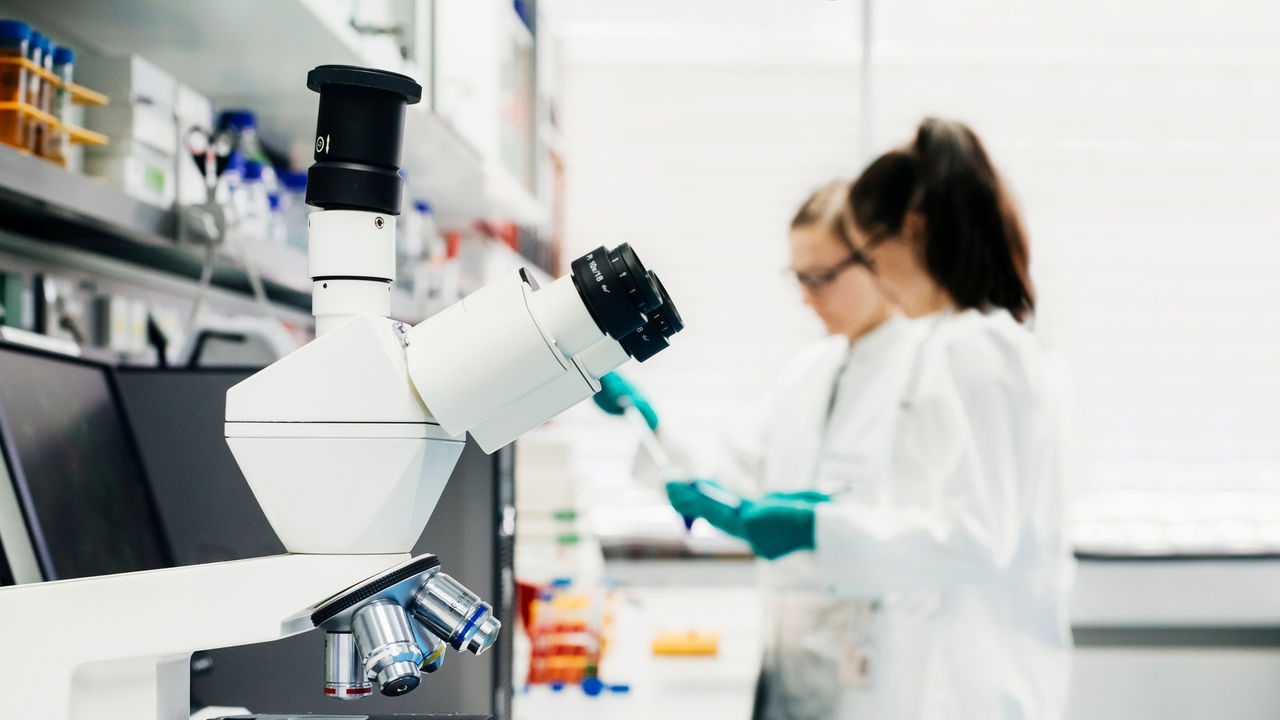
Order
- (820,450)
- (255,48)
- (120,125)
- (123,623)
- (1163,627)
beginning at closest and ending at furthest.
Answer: (123,623), (120,125), (255,48), (820,450), (1163,627)

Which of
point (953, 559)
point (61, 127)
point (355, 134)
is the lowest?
point (953, 559)

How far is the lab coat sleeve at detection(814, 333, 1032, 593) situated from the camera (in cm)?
155

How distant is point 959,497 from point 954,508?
0.7 inches

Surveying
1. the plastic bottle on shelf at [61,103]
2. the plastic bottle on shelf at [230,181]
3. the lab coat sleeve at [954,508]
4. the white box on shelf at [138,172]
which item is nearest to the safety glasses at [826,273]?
the lab coat sleeve at [954,508]

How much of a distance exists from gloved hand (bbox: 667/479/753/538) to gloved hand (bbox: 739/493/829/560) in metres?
0.09

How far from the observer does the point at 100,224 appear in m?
1.05

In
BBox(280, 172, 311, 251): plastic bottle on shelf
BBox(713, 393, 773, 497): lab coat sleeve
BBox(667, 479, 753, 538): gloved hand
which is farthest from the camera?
BBox(713, 393, 773, 497): lab coat sleeve

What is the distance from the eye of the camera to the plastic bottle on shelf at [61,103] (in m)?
0.95

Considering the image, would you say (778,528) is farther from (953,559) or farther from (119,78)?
(119,78)

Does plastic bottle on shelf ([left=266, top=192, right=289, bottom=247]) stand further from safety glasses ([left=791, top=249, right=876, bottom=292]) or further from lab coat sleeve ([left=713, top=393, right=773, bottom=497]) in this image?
lab coat sleeve ([left=713, top=393, right=773, bottom=497])

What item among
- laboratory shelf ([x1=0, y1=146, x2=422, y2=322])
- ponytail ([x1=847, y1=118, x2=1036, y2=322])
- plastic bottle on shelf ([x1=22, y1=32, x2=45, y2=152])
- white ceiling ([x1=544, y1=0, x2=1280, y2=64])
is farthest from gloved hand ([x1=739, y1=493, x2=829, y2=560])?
white ceiling ([x1=544, y1=0, x2=1280, y2=64])

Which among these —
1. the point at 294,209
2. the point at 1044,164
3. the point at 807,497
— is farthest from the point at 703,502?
the point at 1044,164

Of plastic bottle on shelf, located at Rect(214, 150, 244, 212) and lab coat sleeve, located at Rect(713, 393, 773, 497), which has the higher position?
plastic bottle on shelf, located at Rect(214, 150, 244, 212)

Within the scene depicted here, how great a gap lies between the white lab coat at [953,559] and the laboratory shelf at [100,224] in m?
0.88
